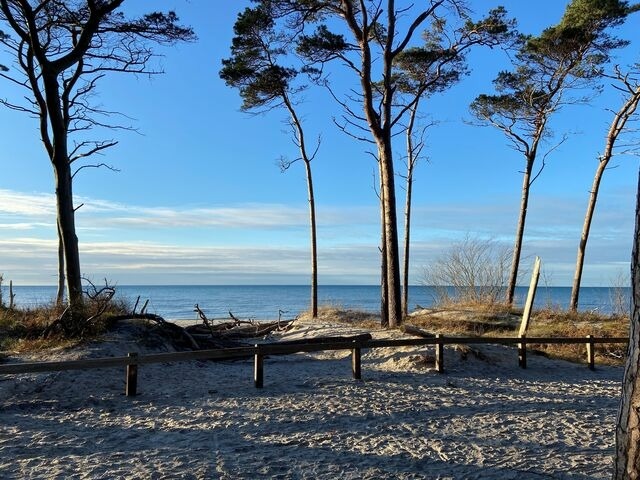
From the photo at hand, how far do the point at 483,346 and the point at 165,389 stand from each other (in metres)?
6.33

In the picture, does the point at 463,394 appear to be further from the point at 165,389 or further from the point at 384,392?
the point at 165,389

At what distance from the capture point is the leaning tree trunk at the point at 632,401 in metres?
2.64

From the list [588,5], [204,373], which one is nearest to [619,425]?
[204,373]

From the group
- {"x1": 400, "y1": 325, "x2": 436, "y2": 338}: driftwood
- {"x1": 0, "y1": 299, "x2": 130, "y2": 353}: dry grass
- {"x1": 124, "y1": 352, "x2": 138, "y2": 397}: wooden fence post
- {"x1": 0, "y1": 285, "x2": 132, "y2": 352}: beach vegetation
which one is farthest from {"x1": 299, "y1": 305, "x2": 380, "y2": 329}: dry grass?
{"x1": 124, "y1": 352, "x2": 138, "y2": 397}: wooden fence post

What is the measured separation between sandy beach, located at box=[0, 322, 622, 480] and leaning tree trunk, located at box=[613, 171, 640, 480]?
6.81 feet

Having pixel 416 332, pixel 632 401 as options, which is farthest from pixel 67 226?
pixel 632 401

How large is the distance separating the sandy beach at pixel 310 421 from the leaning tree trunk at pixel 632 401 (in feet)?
6.81

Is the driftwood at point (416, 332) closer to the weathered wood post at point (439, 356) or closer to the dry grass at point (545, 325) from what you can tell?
the dry grass at point (545, 325)

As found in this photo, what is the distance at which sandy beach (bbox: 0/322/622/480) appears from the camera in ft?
15.8

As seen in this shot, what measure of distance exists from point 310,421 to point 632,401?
4.23 meters

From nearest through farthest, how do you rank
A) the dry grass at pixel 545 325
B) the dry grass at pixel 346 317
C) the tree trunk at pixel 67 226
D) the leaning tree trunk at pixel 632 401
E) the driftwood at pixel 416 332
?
the leaning tree trunk at pixel 632 401 < the tree trunk at pixel 67 226 < the driftwood at pixel 416 332 < the dry grass at pixel 545 325 < the dry grass at pixel 346 317

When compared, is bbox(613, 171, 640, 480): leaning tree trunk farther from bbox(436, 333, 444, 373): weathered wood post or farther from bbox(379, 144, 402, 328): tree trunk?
bbox(379, 144, 402, 328): tree trunk

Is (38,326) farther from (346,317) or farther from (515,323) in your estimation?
(515,323)

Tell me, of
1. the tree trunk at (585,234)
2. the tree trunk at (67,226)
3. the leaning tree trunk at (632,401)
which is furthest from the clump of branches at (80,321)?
the tree trunk at (585,234)
